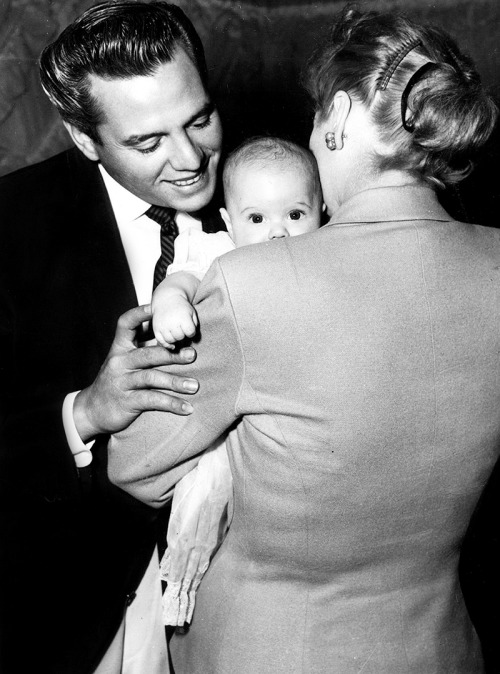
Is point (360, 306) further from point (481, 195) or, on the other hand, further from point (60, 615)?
point (481, 195)

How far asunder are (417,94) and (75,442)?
0.97 m

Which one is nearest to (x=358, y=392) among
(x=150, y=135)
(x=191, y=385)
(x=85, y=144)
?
(x=191, y=385)

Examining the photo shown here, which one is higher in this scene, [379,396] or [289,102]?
[289,102]

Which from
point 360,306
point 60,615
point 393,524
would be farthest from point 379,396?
point 60,615

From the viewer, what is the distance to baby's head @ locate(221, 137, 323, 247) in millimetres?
1405

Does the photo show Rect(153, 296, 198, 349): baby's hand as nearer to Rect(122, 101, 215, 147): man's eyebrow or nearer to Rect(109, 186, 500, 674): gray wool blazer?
Rect(109, 186, 500, 674): gray wool blazer

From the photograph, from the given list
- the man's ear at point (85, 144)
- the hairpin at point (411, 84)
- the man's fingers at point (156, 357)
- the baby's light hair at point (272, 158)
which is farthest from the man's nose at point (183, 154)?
the hairpin at point (411, 84)

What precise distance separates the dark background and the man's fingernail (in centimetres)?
149

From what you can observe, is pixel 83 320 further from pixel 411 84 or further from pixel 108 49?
pixel 411 84

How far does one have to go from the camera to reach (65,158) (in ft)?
5.54

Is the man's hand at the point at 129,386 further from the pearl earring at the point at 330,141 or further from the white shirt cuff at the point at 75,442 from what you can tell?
the pearl earring at the point at 330,141

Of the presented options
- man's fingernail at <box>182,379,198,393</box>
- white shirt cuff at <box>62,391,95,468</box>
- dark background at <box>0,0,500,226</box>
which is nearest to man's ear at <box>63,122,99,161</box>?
white shirt cuff at <box>62,391,95,468</box>

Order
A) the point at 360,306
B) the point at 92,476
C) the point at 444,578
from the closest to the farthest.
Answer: the point at 360,306
the point at 444,578
the point at 92,476

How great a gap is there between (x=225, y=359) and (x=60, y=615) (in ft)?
2.87
